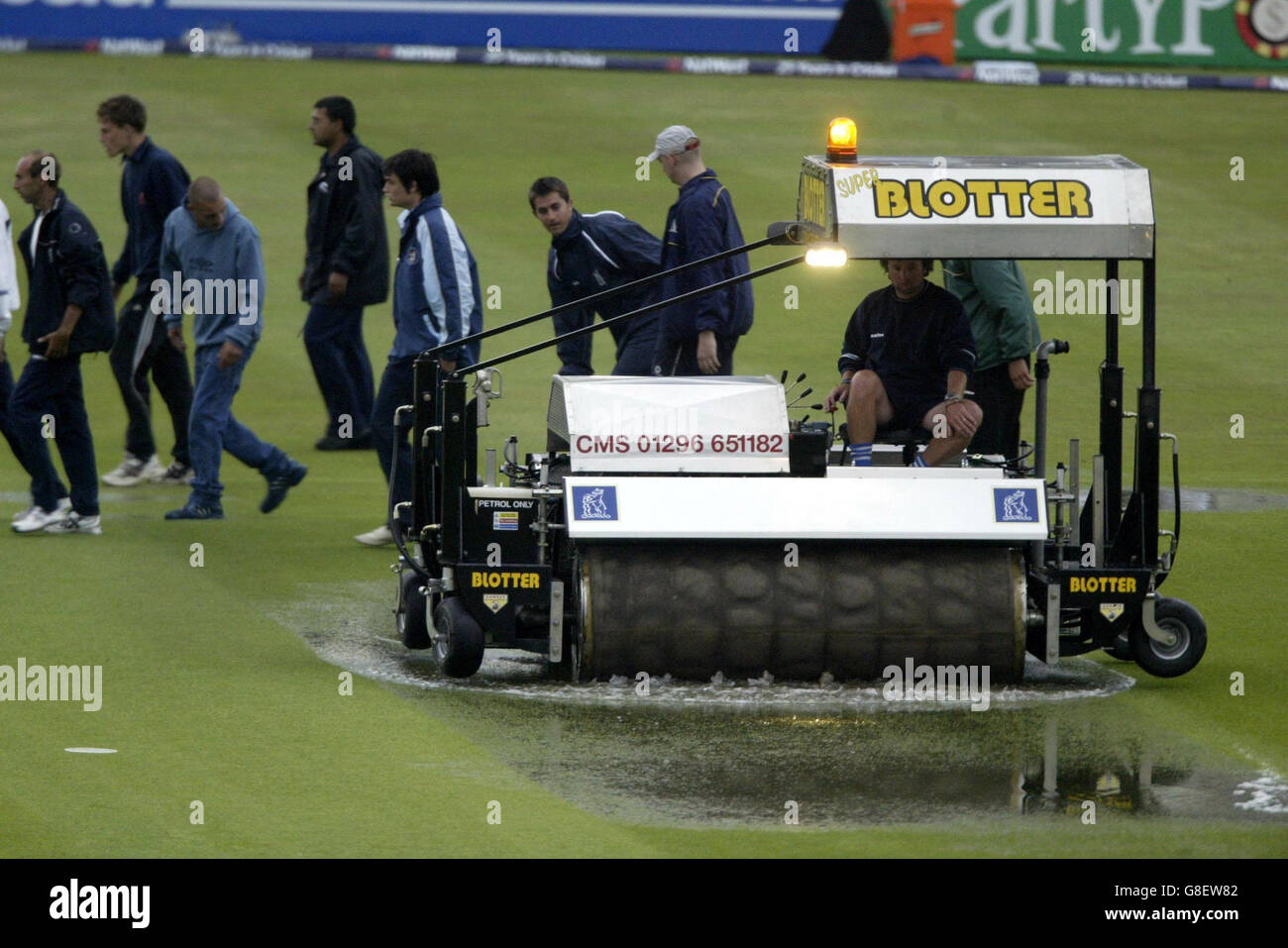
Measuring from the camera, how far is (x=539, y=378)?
57.0 feet

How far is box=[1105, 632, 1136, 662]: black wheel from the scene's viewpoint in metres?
8.73

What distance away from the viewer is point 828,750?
7641 mm

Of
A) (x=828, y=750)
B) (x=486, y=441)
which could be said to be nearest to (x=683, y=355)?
(x=828, y=750)

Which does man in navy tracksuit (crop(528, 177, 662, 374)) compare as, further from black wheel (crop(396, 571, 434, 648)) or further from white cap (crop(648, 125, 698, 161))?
black wheel (crop(396, 571, 434, 648))

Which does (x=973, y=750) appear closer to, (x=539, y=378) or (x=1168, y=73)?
Result: (x=539, y=378)

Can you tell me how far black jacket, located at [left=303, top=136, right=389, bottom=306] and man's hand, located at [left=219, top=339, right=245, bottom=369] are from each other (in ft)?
7.08

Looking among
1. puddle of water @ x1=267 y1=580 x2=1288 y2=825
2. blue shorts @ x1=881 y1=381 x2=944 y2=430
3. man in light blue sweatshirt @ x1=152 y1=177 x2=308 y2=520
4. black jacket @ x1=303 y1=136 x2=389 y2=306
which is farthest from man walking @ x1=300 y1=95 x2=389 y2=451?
puddle of water @ x1=267 y1=580 x2=1288 y2=825

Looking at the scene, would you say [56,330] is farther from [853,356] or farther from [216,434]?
[853,356]

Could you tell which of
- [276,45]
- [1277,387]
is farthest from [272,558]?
[276,45]

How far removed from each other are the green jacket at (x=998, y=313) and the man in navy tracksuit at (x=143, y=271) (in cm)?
532

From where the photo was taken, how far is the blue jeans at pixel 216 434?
12305mm
